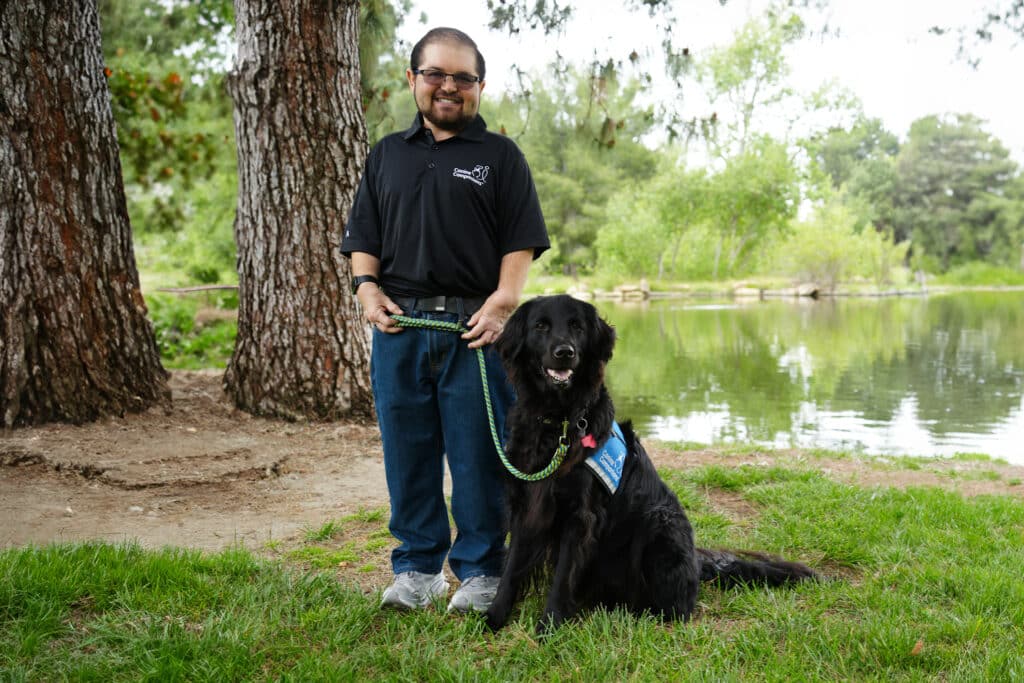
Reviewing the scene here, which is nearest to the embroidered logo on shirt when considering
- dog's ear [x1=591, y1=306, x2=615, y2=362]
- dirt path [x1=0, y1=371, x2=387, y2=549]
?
dog's ear [x1=591, y1=306, x2=615, y2=362]

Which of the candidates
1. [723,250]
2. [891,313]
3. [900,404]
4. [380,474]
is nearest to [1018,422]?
[900,404]

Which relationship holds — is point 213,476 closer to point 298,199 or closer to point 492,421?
point 298,199

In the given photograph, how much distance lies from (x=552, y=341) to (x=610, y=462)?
50 cm

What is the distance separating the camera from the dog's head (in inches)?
110

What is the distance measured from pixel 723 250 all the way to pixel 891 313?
1555cm

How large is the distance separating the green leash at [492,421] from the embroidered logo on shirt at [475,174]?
1.74ft

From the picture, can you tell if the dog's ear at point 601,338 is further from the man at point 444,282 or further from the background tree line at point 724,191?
the background tree line at point 724,191

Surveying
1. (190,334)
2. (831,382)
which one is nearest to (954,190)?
(831,382)

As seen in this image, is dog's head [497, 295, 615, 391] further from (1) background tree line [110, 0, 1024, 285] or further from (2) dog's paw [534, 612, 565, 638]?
(1) background tree line [110, 0, 1024, 285]

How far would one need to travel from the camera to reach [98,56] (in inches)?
229

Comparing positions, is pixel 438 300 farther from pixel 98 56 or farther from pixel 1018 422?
pixel 1018 422

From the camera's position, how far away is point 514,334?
2.89m

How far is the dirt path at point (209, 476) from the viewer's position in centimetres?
403

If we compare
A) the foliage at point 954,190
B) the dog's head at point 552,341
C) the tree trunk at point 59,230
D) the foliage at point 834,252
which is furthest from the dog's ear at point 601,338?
the foliage at point 954,190
